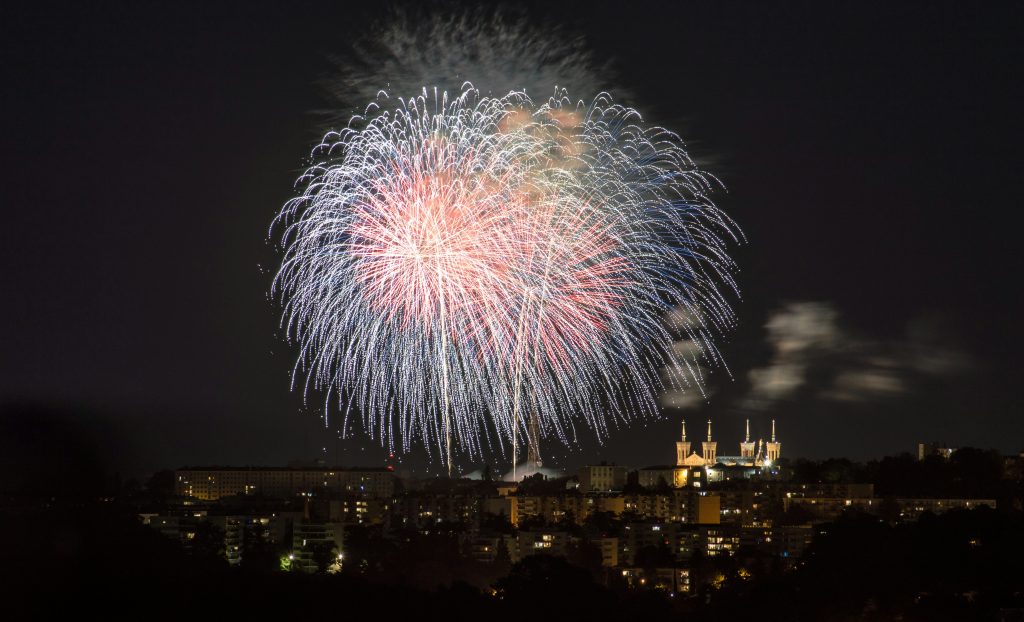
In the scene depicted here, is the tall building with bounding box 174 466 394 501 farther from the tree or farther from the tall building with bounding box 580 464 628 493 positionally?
the tree

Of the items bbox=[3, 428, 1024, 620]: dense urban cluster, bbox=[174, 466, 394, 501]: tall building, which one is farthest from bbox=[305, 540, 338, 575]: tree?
bbox=[174, 466, 394, 501]: tall building

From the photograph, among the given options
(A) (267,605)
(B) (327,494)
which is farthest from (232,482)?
(A) (267,605)

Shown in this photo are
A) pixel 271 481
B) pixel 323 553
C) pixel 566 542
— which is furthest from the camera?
pixel 271 481

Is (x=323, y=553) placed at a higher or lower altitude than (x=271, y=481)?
lower

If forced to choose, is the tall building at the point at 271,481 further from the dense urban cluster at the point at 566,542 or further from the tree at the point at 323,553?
the tree at the point at 323,553

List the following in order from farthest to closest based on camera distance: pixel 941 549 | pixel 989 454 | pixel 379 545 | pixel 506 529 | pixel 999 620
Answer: pixel 989 454, pixel 506 529, pixel 379 545, pixel 941 549, pixel 999 620

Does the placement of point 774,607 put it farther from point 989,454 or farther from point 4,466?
point 989,454

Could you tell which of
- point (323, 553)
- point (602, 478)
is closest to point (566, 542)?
point (323, 553)

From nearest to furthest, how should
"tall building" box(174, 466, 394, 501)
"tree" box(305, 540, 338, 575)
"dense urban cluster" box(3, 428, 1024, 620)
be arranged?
1. "dense urban cluster" box(3, 428, 1024, 620)
2. "tree" box(305, 540, 338, 575)
3. "tall building" box(174, 466, 394, 501)

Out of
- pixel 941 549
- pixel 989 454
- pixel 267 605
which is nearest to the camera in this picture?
pixel 267 605

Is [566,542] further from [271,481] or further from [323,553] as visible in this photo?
[271,481]

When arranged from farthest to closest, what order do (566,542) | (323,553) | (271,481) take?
1. (271,481)
2. (566,542)
3. (323,553)
